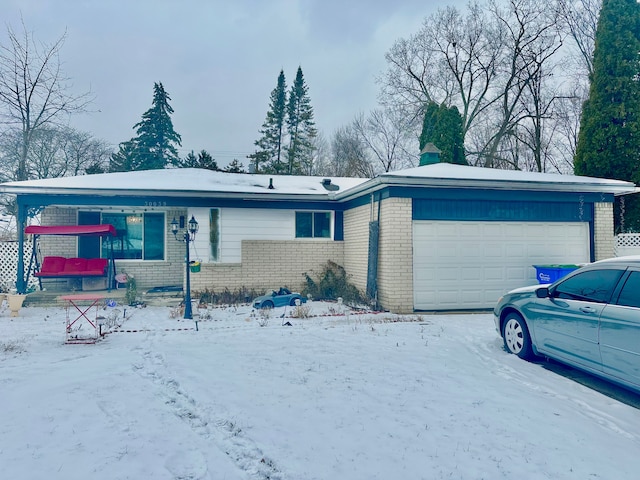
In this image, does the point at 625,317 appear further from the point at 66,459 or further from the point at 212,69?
the point at 212,69

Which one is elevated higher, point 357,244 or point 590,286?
point 357,244

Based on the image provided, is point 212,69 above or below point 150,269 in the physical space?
above

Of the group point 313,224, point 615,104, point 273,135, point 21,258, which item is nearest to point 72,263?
point 21,258

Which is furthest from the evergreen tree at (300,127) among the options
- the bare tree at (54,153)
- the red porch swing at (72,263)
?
the red porch swing at (72,263)

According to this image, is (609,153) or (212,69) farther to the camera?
(212,69)

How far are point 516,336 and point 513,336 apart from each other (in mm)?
59

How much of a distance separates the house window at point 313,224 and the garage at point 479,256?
389 cm

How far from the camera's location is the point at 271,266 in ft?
40.5

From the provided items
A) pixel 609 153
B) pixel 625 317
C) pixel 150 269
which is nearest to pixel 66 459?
pixel 625 317

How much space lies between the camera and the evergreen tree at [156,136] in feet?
114

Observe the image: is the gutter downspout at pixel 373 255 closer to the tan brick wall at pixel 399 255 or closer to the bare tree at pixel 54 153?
the tan brick wall at pixel 399 255

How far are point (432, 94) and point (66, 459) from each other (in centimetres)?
2920

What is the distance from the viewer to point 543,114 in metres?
25.0

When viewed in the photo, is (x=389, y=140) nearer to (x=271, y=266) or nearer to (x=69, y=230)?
(x=271, y=266)
